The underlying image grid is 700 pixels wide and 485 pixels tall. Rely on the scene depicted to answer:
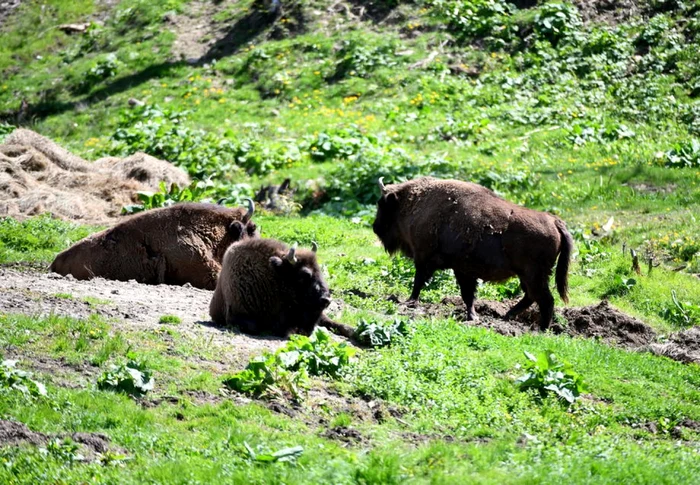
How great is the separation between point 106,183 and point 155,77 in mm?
11042

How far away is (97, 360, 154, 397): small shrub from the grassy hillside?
5.6 inches

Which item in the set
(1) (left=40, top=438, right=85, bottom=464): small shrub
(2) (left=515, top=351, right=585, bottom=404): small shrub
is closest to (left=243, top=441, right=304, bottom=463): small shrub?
(1) (left=40, top=438, right=85, bottom=464): small shrub

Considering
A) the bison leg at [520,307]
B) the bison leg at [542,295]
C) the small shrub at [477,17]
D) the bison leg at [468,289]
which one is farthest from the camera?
the small shrub at [477,17]

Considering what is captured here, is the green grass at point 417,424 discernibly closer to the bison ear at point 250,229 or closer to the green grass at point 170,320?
the green grass at point 170,320

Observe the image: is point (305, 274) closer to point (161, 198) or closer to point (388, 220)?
point (388, 220)

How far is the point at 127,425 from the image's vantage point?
27.1 ft

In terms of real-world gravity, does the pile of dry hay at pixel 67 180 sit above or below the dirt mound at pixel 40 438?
below

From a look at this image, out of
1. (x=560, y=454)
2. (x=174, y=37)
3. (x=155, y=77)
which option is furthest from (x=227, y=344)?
(x=174, y=37)

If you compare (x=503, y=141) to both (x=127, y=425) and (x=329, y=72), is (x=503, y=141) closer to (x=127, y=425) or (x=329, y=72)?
(x=329, y=72)

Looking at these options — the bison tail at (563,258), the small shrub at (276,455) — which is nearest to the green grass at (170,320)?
the small shrub at (276,455)


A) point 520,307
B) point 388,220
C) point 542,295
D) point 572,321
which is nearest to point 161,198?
point 388,220

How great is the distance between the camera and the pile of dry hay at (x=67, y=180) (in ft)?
65.5

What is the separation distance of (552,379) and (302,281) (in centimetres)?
332

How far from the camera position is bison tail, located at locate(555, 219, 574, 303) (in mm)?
13977
